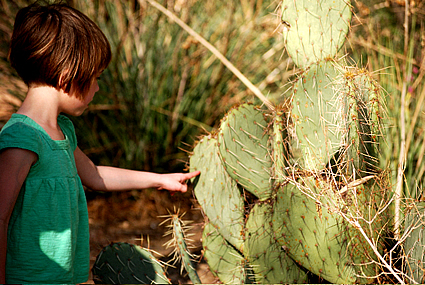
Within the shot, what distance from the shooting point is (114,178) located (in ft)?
4.42

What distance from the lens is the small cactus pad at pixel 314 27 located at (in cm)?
134

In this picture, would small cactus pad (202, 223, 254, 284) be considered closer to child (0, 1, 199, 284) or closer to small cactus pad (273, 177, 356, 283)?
small cactus pad (273, 177, 356, 283)

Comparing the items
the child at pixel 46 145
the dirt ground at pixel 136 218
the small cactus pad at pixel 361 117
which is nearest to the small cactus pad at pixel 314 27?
the small cactus pad at pixel 361 117

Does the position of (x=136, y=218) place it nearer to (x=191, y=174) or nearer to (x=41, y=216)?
(x=191, y=174)

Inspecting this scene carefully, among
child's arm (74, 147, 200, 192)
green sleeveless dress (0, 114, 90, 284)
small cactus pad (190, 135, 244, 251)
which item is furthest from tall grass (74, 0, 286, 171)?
green sleeveless dress (0, 114, 90, 284)

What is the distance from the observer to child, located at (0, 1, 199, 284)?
974 millimetres

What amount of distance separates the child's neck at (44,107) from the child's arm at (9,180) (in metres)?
0.11

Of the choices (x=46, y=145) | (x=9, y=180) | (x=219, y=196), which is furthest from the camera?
(x=219, y=196)

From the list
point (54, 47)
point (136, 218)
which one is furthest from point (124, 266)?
point (136, 218)

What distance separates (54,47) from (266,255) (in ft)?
2.95

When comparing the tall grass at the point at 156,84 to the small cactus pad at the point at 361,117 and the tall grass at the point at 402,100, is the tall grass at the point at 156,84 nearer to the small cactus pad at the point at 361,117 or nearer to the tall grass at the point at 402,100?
the tall grass at the point at 402,100

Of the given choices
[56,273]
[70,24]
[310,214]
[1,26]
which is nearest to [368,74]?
[310,214]

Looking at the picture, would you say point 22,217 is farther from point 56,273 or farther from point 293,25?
point 293,25

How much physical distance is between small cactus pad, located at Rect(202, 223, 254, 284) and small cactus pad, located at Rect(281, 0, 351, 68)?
0.68 meters
